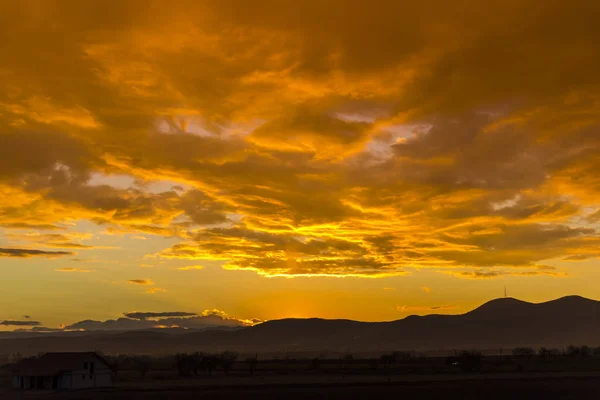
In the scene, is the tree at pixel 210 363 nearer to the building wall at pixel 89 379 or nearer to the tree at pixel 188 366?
the tree at pixel 188 366

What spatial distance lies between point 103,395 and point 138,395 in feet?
14.8

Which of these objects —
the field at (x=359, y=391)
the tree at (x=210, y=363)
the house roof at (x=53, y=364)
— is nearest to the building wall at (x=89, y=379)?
the house roof at (x=53, y=364)

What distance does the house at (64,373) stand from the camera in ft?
295

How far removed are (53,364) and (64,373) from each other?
2741 millimetres

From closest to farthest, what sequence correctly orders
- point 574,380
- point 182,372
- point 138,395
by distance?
point 138,395 < point 574,380 < point 182,372

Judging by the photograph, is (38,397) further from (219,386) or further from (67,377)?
(219,386)

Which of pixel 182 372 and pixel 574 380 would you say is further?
pixel 182 372

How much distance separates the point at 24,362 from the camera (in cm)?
9500

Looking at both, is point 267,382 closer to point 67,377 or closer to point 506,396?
point 67,377

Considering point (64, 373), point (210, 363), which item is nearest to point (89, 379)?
point (64, 373)

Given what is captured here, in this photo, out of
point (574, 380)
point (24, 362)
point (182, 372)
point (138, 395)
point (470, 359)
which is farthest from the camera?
point (470, 359)

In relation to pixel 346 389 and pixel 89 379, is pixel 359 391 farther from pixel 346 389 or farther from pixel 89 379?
pixel 89 379

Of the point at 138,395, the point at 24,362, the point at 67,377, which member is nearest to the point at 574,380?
the point at 138,395

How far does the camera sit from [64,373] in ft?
295
